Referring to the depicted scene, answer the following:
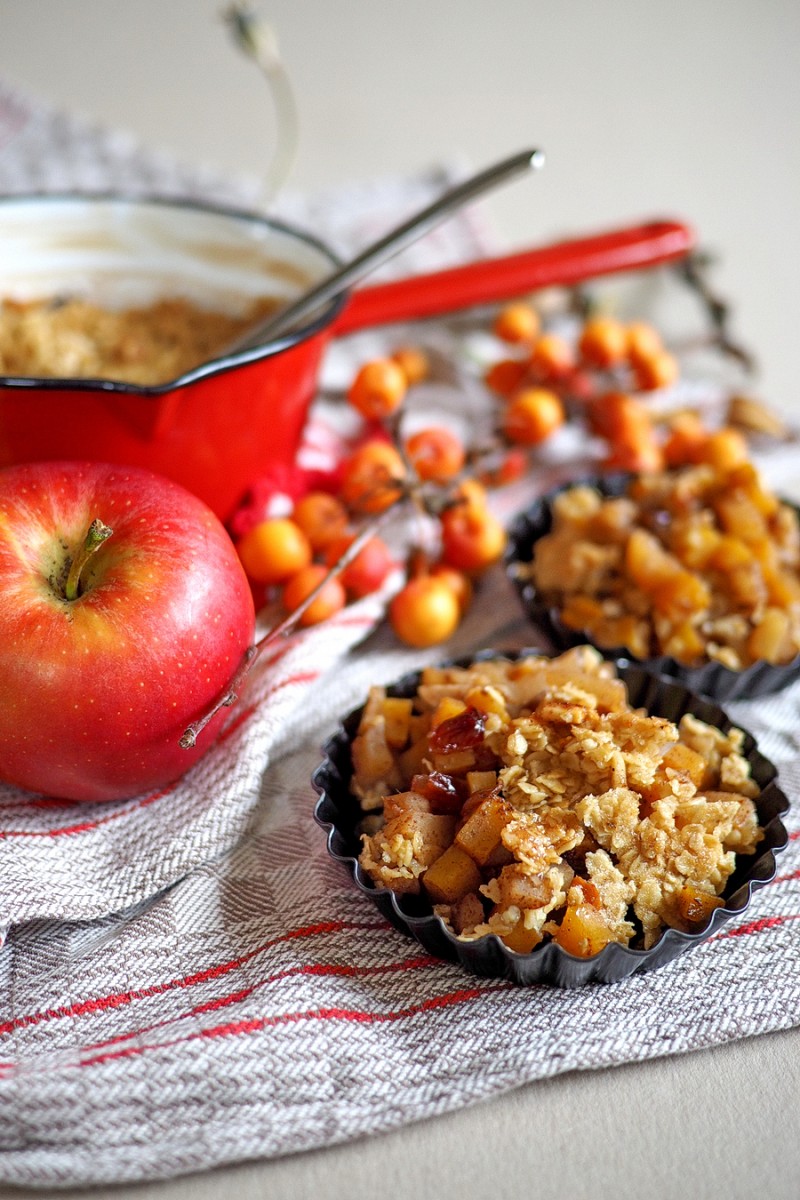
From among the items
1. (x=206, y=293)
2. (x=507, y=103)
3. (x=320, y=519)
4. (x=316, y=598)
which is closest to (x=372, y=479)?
(x=320, y=519)

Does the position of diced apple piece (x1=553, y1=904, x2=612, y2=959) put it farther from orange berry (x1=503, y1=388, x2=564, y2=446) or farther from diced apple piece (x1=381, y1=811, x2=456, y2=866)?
orange berry (x1=503, y1=388, x2=564, y2=446)

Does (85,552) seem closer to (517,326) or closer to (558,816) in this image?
(558,816)

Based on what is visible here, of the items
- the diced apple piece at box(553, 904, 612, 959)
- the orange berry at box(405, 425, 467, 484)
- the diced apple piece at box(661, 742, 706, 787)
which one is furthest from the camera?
the orange berry at box(405, 425, 467, 484)

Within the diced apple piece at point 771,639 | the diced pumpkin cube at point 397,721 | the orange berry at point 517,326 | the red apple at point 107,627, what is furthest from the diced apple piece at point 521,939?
the orange berry at point 517,326

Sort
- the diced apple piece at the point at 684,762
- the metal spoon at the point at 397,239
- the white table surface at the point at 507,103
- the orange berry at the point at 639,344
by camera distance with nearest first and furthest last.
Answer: the diced apple piece at the point at 684,762 < the metal spoon at the point at 397,239 < the orange berry at the point at 639,344 < the white table surface at the point at 507,103

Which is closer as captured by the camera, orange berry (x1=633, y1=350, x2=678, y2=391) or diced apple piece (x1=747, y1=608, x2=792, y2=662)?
diced apple piece (x1=747, y1=608, x2=792, y2=662)

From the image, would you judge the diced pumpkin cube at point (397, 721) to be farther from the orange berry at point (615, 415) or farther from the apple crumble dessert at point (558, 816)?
the orange berry at point (615, 415)

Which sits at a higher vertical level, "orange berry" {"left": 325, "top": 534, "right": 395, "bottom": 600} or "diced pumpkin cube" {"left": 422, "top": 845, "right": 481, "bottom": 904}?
"orange berry" {"left": 325, "top": 534, "right": 395, "bottom": 600}

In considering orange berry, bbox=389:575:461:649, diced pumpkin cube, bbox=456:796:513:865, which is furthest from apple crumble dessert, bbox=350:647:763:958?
orange berry, bbox=389:575:461:649
